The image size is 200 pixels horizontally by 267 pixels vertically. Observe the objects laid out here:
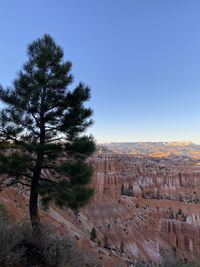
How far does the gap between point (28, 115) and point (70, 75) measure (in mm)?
2554

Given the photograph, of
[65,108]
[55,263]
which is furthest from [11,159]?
[55,263]

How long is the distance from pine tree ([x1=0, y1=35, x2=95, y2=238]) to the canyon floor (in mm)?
10488

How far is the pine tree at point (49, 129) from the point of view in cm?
972

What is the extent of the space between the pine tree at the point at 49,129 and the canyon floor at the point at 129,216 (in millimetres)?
10488

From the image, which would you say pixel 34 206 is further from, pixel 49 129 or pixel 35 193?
pixel 49 129

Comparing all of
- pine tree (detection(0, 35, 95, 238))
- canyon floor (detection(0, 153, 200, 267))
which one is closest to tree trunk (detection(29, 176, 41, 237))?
pine tree (detection(0, 35, 95, 238))

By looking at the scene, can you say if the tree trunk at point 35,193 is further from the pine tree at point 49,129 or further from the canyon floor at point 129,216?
the canyon floor at point 129,216

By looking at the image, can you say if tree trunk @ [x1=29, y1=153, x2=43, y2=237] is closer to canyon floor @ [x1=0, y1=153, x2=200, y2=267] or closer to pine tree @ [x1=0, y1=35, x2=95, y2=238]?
pine tree @ [x1=0, y1=35, x2=95, y2=238]

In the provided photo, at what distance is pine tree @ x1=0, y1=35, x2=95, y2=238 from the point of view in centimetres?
972

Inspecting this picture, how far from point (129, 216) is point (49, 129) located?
40015 millimetres

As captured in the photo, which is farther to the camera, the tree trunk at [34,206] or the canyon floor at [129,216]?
the canyon floor at [129,216]

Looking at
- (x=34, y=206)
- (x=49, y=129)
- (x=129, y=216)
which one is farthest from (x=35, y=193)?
(x=129, y=216)

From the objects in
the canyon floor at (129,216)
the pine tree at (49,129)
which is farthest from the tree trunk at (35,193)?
the canyon floor at (129,216)

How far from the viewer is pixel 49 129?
10312 millimetres
